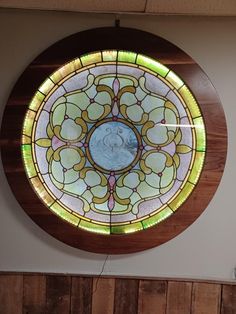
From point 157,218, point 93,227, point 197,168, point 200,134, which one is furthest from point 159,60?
point 93,227

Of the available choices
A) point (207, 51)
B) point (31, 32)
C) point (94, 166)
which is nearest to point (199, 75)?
point (207, 51)

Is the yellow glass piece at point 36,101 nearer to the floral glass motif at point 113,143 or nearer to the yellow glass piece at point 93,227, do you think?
the floral glass motif at point 113,143

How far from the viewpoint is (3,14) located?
6.43 ft

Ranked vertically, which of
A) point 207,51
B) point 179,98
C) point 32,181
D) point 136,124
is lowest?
point 32,181

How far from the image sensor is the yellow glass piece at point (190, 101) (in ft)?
6.42

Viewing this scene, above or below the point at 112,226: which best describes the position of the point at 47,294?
below

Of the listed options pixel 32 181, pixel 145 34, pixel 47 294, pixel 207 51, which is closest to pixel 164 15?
pixel 145 34

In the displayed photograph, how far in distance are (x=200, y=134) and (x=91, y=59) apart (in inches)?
27.9

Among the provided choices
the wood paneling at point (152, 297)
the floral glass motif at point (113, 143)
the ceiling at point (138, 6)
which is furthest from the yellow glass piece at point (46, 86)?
the wood paneling at point (152, 297)

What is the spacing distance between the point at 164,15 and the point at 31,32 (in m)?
0.72

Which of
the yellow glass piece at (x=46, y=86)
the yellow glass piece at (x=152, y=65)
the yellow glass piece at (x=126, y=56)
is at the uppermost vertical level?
the yellow glass piece at (x=126, y=56)

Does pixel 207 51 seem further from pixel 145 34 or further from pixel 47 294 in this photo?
pixel 47 294

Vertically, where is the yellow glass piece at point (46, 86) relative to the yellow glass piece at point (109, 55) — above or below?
below

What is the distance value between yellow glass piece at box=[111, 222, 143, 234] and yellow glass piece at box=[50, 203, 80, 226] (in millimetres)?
207
